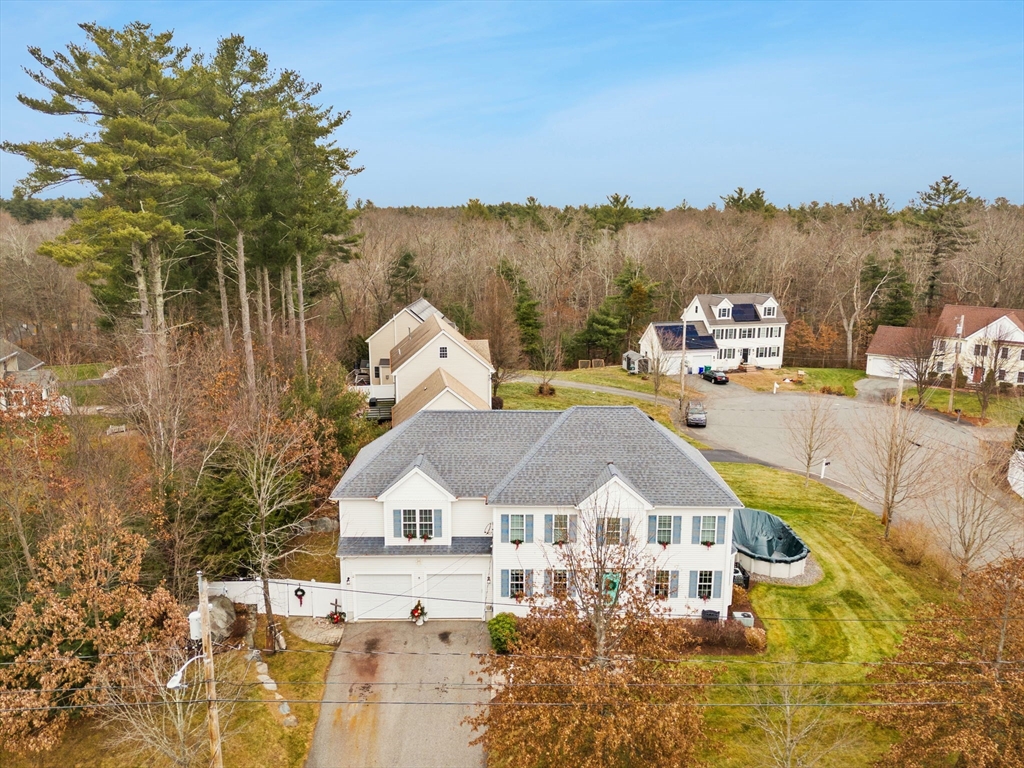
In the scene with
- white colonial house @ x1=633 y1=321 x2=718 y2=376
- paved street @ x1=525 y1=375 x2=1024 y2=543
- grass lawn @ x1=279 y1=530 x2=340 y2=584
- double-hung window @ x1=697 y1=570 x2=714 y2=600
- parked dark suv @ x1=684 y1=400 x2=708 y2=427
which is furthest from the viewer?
white colonial house @ x1=633 y1=321 x2=718 y2=376

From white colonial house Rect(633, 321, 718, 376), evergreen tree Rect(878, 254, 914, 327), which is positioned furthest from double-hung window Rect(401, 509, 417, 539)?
evergreen tree Rect(878, 254, 914, 327)

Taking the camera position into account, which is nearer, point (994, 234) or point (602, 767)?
point (602, 767)

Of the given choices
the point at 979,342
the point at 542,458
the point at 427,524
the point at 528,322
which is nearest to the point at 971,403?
the point at 979,342

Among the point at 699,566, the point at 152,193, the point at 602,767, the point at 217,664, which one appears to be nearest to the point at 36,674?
the point at 217,664

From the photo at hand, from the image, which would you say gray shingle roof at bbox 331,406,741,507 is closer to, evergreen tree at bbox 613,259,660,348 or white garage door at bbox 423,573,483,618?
white garage door at bbox 423,573,483,618

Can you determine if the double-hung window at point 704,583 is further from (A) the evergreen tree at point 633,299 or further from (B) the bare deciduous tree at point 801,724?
(A) the evergreen tree at point 633,299

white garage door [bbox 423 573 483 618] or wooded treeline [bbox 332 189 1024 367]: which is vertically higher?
wooded treeline [bbox 332 189 1024 367]

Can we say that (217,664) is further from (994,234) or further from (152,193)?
(994,234)
